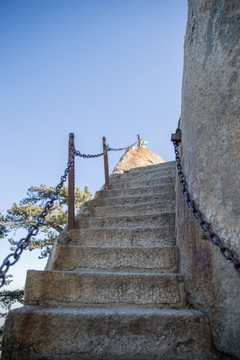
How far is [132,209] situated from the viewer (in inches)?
139

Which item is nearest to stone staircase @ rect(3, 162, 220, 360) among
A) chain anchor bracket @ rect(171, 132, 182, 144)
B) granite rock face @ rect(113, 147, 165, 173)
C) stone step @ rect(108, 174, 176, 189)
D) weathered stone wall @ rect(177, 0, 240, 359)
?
weathered stone wall @ rect(177, 0, 240, 359)

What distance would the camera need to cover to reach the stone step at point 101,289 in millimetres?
1906

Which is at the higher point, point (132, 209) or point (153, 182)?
point (153, 182)

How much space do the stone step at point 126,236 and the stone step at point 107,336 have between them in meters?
1.13

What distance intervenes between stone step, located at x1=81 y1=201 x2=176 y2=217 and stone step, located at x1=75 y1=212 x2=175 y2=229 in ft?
0.68

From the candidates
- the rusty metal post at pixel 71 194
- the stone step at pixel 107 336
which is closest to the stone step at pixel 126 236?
the rusty metal post at pixel 71 194

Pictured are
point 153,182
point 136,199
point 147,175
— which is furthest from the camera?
point 147,175

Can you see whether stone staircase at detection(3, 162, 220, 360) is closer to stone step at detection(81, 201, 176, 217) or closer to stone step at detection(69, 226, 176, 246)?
stone step at detection(69, 226, 176, 246)

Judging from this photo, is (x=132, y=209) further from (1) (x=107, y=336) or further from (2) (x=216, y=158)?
(2) (x=216, y=158)

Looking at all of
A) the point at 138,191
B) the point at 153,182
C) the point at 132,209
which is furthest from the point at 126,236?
the point at 153,182

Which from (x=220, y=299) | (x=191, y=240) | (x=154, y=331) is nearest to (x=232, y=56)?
(x=191, y=240)

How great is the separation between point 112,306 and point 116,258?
25.5 inches

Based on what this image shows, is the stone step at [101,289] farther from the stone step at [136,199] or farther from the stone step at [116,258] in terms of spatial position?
the stone step at [136,199]

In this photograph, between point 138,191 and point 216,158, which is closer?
point 216,158
